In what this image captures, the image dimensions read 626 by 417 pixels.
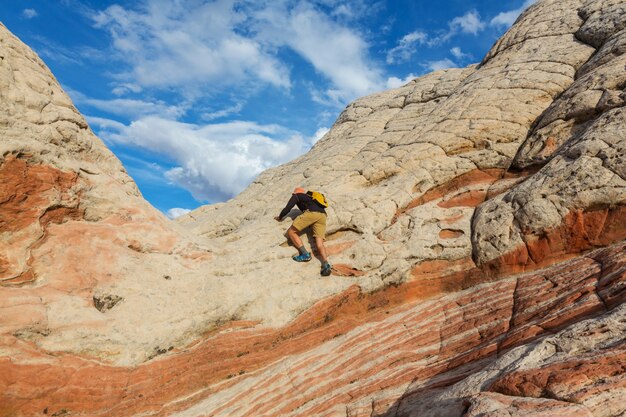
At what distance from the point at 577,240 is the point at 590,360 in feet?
25.4

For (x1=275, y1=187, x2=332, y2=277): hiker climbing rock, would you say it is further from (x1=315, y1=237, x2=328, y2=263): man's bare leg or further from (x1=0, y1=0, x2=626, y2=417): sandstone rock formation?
(x1=0, y1=0, x2=626, y2=417): sandstone rock formation

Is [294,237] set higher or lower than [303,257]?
higher

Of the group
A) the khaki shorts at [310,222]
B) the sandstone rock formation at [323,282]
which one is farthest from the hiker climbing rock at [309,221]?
the sandstone rock formation at [323,282]

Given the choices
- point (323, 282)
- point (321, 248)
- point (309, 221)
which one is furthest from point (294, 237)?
point (323, 282)

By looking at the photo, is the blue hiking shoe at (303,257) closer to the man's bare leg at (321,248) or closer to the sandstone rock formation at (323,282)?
the sandstone rock formation at (323,282)

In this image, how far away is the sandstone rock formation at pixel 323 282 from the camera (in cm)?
1056

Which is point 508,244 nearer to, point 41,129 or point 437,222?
point 437,222

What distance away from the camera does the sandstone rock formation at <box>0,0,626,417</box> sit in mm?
10562

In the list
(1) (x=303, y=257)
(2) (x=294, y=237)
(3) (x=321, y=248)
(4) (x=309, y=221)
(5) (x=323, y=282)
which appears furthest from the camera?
(4) (x=309, y=221)

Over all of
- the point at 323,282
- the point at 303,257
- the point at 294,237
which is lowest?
the point at 323,282

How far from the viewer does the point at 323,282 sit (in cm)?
1484

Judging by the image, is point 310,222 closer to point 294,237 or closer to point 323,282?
point 294,237

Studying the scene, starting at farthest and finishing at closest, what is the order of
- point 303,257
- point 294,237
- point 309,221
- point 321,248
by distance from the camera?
point 309,221
point 294,237
point 321,248
point 303,257

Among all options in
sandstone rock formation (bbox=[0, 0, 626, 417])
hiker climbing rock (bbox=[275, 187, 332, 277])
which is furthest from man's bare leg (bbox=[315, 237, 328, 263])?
sandstone rock formation (bbox=[0, 0, 626, 417])
